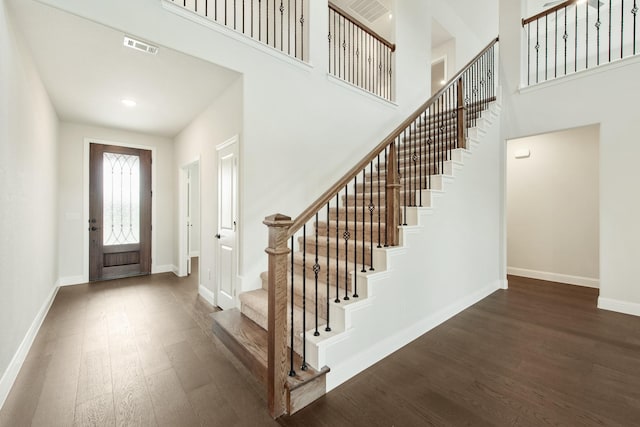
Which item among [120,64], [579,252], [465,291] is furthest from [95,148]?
[579,252]

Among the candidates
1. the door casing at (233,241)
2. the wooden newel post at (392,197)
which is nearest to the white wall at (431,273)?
the wooden newel post at (392,197)

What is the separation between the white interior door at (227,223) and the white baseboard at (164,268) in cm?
249

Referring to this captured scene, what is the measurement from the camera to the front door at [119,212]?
4.85m

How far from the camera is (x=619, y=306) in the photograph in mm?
3344

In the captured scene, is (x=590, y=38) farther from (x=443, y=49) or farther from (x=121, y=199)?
(x=121, y=199)

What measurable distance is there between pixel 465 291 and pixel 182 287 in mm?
4257

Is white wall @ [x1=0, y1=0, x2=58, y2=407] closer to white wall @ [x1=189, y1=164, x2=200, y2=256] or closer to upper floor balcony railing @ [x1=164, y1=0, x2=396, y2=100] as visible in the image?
white wall @ [x1=189, y1=164, x2=200, y2=256]

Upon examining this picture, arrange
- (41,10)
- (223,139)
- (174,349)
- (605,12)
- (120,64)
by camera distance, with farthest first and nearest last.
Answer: (605,12)
(223,139)
(120,64)
(174,349)
(41,10)

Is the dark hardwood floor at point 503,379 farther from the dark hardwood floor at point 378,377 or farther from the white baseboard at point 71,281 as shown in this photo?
the white baseboard at point 71,281

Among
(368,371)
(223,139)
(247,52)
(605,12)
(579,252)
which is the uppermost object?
(605,12)

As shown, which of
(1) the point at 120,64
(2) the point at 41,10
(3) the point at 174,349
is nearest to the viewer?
(2) the point at 41,10

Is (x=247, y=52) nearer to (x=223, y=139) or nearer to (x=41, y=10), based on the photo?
(x=223, y=139)

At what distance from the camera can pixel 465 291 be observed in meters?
3.49

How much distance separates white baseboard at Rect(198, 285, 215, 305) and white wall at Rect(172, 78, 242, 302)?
46 mm
